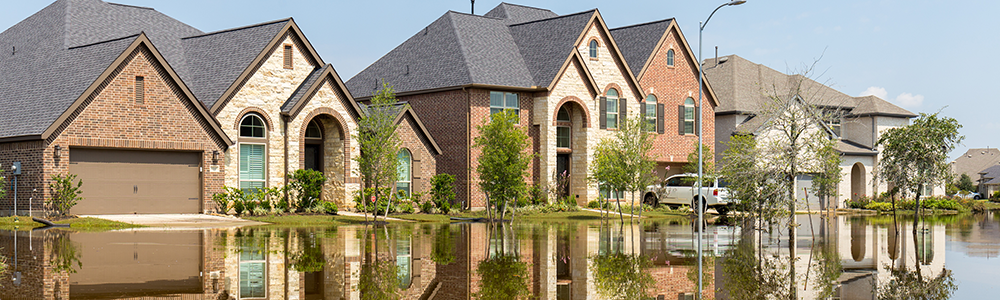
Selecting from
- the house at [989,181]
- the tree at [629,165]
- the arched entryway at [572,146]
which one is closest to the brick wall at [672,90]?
the arched entryway at [572,146]

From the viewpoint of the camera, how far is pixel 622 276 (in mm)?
13750

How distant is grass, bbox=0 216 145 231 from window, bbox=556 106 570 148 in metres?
22.0

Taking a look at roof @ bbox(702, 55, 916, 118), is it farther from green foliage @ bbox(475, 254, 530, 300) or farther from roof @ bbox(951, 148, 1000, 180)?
roof @ bbox(951, 148, 1000, 180)

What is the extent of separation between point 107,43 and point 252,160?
20.2 feet

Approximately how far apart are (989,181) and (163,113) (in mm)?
82814

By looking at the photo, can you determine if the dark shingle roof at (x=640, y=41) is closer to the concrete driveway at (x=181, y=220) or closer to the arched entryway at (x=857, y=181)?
the arched entryway at (x=857, y=181)

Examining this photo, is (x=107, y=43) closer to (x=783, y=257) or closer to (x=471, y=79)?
(x=471, y=79)

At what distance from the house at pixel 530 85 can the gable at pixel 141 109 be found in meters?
11.1

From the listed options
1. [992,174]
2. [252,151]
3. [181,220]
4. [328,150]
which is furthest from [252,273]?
[992,174]

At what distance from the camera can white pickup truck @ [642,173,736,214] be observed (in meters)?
38.4

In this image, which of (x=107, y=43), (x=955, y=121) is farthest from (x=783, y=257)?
(x=107, y=43)

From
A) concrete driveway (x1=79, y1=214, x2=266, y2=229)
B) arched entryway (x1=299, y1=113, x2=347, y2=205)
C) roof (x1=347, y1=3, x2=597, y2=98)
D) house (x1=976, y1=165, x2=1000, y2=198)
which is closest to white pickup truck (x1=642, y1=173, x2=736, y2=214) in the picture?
roof (x1=347, y1=3, x2=597, y2=98)

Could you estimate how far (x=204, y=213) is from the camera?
102 feet

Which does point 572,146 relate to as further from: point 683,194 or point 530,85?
point 683,194
